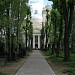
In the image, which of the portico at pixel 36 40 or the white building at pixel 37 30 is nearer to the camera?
the white building at pixel 37 30

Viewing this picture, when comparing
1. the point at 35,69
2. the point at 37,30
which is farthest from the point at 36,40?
the point at 35,69

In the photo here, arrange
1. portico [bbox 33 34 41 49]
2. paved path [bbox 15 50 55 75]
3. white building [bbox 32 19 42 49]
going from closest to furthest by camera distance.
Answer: paved path [bbox 15 50 55 75] → white building [bbox 32 19 42 49] → portico [bbox 33 34 41 49]

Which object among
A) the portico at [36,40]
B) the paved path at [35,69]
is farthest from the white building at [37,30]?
the paved path at [35,69]

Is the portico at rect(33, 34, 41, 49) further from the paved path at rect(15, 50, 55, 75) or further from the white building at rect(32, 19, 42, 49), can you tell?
the paved path at rect(15, 50, 55, 75)

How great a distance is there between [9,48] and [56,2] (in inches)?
330

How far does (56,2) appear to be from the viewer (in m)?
38.0

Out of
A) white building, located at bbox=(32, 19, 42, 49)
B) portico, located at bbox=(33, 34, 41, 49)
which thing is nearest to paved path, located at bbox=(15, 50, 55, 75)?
white building, located at bbox=(32, 19, 42, 49)

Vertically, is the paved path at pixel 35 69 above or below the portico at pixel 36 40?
above

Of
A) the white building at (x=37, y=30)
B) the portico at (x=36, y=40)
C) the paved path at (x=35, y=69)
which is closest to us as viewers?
the paved path at (x=35, y=69)

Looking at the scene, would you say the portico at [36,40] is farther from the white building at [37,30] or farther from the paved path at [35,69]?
the paved path at [35,69]

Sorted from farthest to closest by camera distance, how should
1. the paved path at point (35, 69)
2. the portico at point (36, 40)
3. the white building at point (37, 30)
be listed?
the portico at point (36, 40), the white building at point (37, 30), the paved path at point (35, 69)

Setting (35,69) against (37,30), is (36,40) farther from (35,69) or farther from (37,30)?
(35,69)

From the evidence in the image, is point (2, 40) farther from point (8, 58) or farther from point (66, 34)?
point (66, 34)

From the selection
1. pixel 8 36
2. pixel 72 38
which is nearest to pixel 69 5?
pixel 8 36
